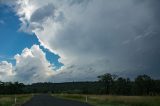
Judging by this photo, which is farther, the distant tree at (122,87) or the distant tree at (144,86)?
the distant tree at (122,87)

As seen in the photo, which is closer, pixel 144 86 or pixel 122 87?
pixel 144 86

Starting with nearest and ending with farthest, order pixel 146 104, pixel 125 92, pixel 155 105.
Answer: pixel 155 105
pixel 146 104
pixel 125 92

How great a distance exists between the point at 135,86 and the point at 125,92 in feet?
33.6

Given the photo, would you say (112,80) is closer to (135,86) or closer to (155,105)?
(135,86)

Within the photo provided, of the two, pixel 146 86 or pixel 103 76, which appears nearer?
pixel 146 86

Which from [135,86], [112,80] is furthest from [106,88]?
[135,86]

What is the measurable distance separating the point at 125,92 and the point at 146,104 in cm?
10673

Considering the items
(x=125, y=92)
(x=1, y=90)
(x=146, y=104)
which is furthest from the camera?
(x=1, y=90)

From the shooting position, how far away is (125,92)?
441 feet

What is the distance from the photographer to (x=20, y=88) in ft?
627

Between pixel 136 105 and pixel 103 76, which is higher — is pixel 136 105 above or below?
below

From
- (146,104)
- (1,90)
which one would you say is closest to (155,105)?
(146,104)

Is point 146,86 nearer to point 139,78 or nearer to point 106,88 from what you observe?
point 139,78

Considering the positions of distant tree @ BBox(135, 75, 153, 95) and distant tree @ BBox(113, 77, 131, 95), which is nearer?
distant tree @ BBox(135, 75, 153, 95)
